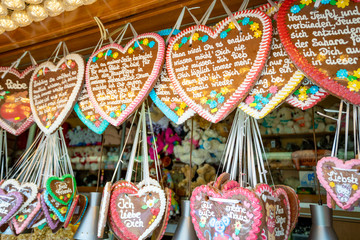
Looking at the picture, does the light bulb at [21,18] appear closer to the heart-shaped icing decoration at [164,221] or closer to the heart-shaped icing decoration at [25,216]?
the heart-shaped icing decoration at [25,216]

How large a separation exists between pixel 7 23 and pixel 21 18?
0.11 metres

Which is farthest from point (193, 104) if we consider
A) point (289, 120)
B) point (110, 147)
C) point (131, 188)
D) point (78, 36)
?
point (110, 147)

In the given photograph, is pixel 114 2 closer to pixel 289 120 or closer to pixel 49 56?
pixel 49 56

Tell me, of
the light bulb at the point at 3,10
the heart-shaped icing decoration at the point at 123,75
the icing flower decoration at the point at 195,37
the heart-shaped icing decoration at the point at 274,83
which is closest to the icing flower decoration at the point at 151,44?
the heart-shaped icing decoration at the point at 123,75

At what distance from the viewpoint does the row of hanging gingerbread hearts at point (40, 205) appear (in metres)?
1.69

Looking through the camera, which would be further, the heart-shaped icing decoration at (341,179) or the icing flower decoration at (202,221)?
the icing flower decoration at (202,221)

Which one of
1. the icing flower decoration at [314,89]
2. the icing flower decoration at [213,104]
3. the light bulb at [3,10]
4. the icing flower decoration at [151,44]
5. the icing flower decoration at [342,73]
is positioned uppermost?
the light bulb at [3,10]

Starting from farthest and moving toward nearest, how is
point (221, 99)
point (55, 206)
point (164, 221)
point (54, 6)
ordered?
point (55, 206) < point (54, 6) < point (164, 221) < point (221, 99)

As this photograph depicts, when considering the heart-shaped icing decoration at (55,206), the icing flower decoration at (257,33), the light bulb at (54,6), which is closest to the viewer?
the icing flower decoration at (257,33)

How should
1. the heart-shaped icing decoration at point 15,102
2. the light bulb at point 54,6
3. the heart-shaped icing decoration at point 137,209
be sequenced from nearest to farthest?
the heart-shaped icing decoration at point 137,209 < the light bulb at point 54,6 < the heart-shaped icing decoration at point 15,102

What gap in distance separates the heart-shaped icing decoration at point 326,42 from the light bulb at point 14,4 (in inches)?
53.0

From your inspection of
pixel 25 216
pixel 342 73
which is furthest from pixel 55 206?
pixel 342 73

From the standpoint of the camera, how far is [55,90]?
1886 mm

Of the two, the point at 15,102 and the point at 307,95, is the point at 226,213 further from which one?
the point at 15,102
